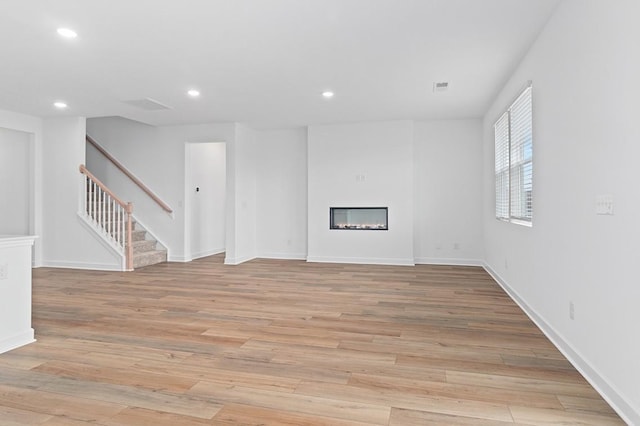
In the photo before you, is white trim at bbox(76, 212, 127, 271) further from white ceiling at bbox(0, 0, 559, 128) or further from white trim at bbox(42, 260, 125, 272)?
white ceiling at bbox(0, 0, 559, 128)

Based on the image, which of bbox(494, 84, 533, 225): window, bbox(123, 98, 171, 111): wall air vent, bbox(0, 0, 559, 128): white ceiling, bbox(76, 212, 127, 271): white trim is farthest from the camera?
bbox(76, 212, 127, 271): white trim

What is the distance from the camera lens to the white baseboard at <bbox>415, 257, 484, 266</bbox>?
6.86 metres

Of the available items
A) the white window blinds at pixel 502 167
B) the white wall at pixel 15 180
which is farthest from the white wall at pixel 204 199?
the white window blinds at pixel 502 167

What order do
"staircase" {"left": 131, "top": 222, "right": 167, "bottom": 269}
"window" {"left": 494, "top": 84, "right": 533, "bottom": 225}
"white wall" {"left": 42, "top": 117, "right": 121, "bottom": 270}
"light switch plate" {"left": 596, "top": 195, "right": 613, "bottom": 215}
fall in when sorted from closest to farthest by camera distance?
"light switch plate" {"left": 596, "top": 195, "right": 613, "bottom": 215} → "window" {"left": 494, "top": 84, "right": 533, "bottom": 225} → "white wall" {"left": 42, "top": 117, "right": 121, "bottom": 270} → "staircase" {"left": 131, "top": 222, "right": 167, "bottom": 269}

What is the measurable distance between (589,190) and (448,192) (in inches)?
183

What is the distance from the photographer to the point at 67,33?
333 cm

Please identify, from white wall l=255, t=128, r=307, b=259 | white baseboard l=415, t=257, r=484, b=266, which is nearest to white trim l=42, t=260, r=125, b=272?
white wall l=255, t=128, r=307, b=259

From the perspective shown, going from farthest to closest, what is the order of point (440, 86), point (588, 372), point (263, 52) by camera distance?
point (440, 86) < point (263, 52) < point (588, 372)

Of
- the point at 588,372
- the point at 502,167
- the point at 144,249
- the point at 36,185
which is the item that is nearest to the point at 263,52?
the point at 502,167

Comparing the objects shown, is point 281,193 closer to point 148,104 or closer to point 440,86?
point 148,104

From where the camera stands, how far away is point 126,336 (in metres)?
3.21

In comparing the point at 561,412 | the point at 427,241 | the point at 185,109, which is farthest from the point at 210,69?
the point at 427,241

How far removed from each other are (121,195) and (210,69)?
456cm

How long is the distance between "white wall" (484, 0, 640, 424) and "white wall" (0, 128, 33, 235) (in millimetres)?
7489
